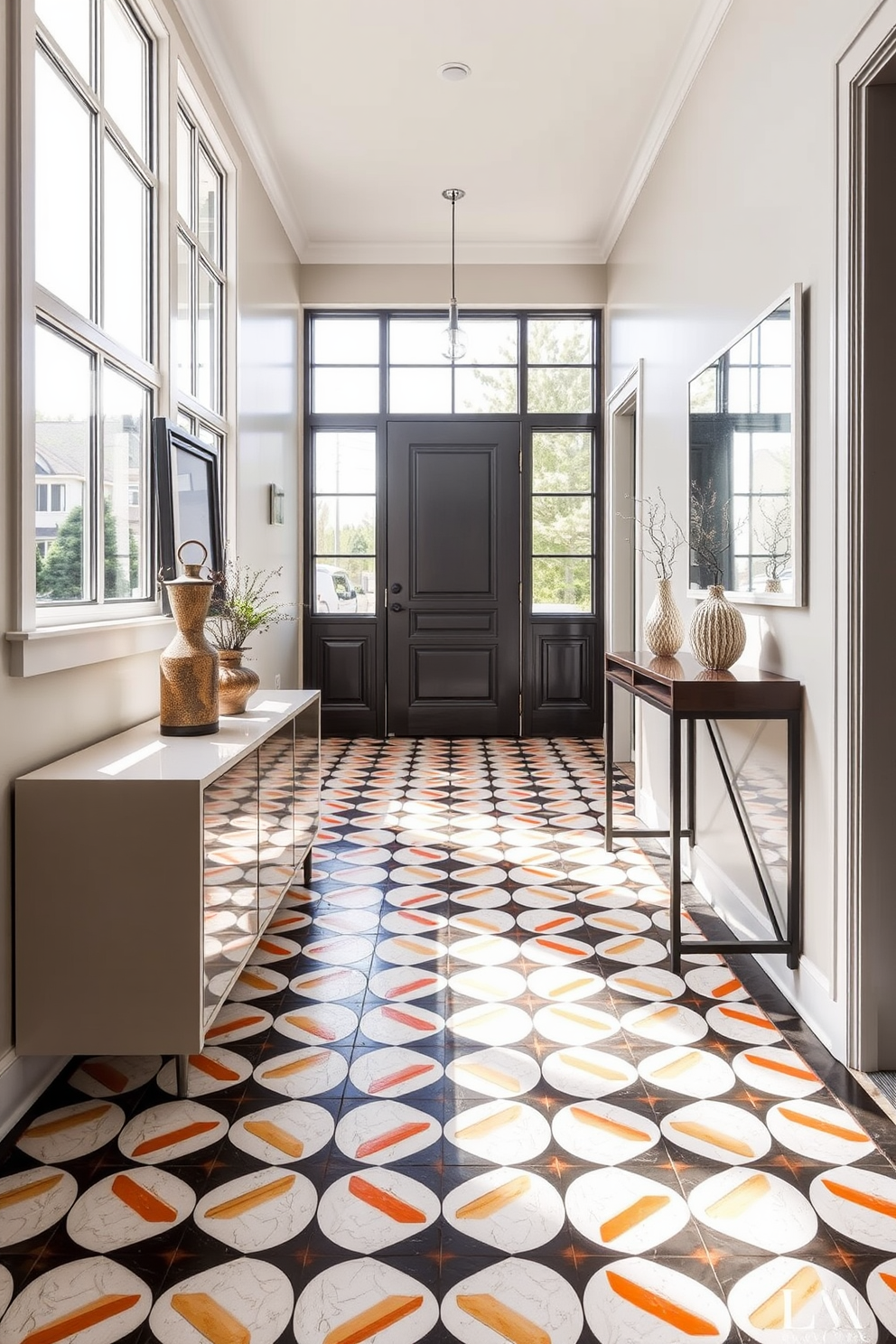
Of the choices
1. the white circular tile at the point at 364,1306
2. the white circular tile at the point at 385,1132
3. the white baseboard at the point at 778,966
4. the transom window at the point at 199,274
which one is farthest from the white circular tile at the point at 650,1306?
the transom window at the point at 199,274

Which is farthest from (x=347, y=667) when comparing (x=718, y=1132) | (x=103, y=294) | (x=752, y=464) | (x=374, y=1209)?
(x=374, y=1209)

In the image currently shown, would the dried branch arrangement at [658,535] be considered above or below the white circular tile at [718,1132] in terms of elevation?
above

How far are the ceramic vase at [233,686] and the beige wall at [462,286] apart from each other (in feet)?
13.7

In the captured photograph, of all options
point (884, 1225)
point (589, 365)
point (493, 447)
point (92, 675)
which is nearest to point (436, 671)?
point (493, 447)

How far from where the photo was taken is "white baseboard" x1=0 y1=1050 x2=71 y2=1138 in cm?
188

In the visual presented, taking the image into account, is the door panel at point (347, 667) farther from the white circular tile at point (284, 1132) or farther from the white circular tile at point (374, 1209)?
the white circular tile at point (374, 1209)

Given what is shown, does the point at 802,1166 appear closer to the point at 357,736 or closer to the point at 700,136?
the point at 700,136

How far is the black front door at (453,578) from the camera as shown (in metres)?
6.44

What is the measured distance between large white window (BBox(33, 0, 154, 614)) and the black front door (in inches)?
132

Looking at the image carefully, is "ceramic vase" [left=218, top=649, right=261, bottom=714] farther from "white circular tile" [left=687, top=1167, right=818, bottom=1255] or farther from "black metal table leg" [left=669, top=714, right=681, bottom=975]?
"white circular tile" [left=687, top=1167, right=818, bottom=1255]

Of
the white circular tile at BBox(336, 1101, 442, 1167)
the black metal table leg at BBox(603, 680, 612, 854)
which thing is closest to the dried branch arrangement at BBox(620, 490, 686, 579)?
the black metal table leg at BBox(603, 680, 612, 854)

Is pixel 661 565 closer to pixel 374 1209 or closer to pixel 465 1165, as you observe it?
pixel 465 1165

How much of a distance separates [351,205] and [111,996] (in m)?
4.96

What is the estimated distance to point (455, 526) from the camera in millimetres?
6480
